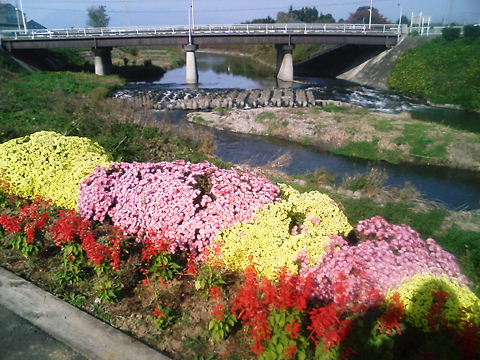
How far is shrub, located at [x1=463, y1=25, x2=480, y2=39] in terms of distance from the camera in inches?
1551

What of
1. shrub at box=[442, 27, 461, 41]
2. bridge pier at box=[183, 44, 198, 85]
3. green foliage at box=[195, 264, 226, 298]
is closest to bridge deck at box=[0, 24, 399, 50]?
bridge pier at box=[183, 44, 198, 85]

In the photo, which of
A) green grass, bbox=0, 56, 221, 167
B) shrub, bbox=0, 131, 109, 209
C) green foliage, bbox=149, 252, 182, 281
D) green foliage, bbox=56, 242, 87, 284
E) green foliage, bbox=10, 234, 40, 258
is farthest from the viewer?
green grass, bbox=0, 56, 221, 167

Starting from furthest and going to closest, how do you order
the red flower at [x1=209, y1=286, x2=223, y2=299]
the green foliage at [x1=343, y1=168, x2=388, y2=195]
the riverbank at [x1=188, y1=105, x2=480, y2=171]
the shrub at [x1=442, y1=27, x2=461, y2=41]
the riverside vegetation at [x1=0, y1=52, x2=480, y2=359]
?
1. the shrub at [x1=442, y1=27, x2=461, y2=41]
2. the riverbank at [x1=188, y1=105, x2=480, y2=171]
3. the green foliage at [x1=343, y1=168, x2=388, y2=195]
4. the red flower at [x1=209, y1=286, x2=223, y2=299]
5. the riverside vegetation at [x1=0, y1=52, x2=480, y2=359]

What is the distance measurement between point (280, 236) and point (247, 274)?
124 centimetres

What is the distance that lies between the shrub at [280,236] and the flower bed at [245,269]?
0.06 ft

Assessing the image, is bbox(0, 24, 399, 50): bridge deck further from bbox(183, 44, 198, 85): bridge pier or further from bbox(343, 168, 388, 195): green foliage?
bbox(343, 168, 388, 195): green foliage

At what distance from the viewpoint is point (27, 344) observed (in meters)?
4.96

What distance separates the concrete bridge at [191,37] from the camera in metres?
46.2

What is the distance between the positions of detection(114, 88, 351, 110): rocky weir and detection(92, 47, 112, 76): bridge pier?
12.6 meters

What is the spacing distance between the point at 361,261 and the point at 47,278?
497cm

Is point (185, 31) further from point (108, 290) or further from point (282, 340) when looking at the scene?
point (282, 340)

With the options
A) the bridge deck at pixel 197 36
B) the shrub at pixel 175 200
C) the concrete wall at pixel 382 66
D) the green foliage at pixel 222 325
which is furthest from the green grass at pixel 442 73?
the green foliage at pixel 222 325

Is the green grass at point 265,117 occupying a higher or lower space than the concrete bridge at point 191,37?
lower

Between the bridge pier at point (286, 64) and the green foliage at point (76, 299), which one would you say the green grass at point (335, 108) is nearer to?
the bridge pier at point (286, 64)
